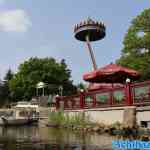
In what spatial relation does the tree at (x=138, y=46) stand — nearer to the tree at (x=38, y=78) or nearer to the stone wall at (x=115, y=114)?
the stone wall at (x=115, y=114)

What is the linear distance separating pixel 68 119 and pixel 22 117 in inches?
409

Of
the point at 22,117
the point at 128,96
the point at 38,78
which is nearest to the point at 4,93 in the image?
the point at 38,78

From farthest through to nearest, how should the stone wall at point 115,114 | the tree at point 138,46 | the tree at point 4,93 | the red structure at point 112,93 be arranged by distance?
the tree at point 4,93, the tree at point 138,46, the red structure at point 112,93, the stone wall at point 115,114

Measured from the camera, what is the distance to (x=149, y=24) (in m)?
32.7

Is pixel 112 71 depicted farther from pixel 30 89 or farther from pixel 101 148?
pixel 30 89

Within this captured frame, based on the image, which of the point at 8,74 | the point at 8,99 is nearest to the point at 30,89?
the point at 8,99

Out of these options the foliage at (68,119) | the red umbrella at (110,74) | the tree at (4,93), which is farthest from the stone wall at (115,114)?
the tree at (4,93)

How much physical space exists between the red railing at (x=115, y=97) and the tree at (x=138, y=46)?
21.7 feet

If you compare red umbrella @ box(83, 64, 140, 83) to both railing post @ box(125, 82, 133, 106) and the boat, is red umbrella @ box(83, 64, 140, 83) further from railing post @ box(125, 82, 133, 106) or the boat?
the boat

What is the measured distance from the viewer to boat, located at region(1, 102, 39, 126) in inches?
1345

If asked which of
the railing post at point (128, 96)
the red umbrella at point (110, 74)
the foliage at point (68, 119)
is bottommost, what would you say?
the foliage at point (68, 119)

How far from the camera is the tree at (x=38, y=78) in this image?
197 ft

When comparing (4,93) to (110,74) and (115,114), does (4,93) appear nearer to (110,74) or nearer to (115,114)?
(110,74)

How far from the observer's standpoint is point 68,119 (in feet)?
90.2
